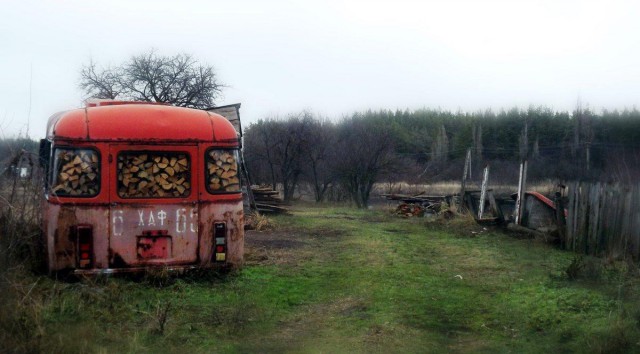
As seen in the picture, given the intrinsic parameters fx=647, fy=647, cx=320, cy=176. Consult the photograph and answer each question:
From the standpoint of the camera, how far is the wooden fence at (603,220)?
36.5ft

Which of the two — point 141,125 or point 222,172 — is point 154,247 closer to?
point 222,172

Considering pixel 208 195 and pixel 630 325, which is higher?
pixel 208 195

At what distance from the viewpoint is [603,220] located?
12.0 meters

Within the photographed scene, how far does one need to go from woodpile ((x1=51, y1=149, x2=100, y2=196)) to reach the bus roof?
0.23 metres

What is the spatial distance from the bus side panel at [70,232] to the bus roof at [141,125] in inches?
38.3

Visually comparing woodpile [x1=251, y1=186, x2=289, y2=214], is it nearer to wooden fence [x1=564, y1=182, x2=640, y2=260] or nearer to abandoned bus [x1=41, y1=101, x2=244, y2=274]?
wooden fence [x1=564, y1=182, x2=640, y2=260]

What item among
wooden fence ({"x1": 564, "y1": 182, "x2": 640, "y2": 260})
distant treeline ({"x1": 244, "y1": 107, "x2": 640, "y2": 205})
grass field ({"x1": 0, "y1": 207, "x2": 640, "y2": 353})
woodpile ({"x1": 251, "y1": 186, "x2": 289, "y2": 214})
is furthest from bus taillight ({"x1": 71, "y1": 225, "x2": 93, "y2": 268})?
woodpile ({"x1": 251, "y1": 186, "x2": 289, "y2": 214})

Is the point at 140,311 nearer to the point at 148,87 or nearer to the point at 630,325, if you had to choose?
the point at 630,325

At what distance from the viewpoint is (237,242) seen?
957cm

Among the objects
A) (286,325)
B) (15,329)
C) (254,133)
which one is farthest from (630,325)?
(254,133)

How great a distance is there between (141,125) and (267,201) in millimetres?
16396

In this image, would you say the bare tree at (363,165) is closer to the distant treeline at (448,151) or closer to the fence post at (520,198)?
the distant treeline at (448,151)

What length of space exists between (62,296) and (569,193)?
10.1 meters

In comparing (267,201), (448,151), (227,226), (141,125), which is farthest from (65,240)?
(448,151)
